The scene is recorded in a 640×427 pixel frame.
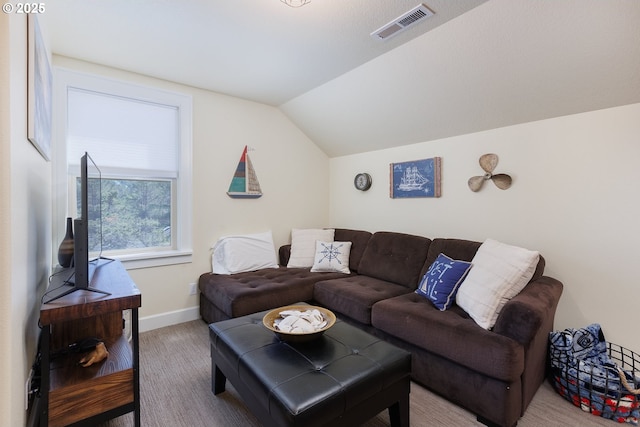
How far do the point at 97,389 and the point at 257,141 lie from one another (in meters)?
2.67

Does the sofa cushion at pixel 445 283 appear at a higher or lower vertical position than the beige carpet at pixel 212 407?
higher

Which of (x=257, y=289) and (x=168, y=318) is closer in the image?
(x=257, y=289)

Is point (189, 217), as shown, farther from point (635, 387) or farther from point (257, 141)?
point (635, 387)

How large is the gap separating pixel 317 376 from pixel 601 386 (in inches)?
65.1

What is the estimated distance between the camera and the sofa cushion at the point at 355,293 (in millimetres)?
2371

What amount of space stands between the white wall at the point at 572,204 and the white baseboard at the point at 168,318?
2657 millimetres

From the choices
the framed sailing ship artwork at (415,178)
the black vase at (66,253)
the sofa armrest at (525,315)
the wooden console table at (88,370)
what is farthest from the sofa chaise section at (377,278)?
the black vase at (66,253)

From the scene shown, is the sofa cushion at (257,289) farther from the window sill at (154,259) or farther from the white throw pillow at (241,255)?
the window sill at (154,259)

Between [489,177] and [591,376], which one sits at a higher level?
[489,177]

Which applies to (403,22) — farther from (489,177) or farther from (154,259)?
(154,259)

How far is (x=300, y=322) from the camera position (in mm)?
1630

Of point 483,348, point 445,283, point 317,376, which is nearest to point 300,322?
point 317,376

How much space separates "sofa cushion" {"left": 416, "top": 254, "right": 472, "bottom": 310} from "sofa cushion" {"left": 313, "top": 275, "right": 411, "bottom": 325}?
0.38 meters

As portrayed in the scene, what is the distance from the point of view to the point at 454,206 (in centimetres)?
285
